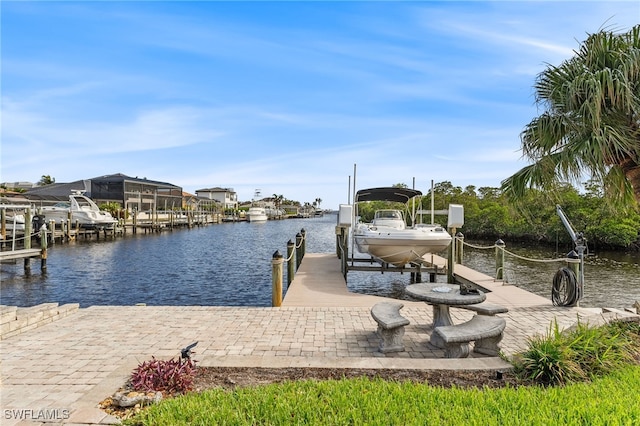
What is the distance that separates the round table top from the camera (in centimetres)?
541

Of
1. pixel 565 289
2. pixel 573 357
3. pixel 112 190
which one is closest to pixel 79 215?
pixel 112 190

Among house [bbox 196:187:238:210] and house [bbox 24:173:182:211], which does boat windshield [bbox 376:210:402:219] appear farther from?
house [bbox 196:187:238:210]

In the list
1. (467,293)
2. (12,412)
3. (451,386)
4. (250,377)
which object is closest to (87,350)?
(12,412)

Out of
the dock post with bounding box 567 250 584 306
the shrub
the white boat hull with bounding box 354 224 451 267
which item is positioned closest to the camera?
the shrub

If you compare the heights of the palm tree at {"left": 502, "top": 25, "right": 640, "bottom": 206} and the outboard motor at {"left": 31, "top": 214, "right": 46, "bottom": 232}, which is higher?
the palm tree at {"left": 502, "top": 25, "right": 640, "bottom": 206}

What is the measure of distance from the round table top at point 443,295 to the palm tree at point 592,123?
185 centimetres

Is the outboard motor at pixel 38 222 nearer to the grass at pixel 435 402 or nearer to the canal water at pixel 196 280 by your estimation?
the canal water at pixel 196 280

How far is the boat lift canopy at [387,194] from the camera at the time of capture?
15000 millimetres

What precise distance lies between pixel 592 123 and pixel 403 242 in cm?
746

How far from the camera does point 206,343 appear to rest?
231 inches

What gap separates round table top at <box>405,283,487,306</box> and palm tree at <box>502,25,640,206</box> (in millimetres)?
1850

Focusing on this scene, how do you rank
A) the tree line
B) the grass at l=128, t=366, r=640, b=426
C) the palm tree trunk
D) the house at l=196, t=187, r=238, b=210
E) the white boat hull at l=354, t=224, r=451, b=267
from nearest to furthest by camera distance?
the grass at l=128, t=366, r=640, b=426 < the palm tree trunk < the white boat hull at l=354, t=224, r=451, b=267 < the tree line < the house at l=196, t=187, r=238, b=210

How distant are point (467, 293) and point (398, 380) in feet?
7.40

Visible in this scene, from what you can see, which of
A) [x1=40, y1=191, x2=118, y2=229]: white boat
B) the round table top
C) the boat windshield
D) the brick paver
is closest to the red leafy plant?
the brick paver
